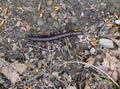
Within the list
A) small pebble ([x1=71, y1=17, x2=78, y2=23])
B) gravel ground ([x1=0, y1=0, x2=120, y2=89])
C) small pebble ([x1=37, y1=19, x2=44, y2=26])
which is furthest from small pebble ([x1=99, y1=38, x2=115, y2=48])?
small pebble ([x1=37, y1=19, x2=44, y2=26])

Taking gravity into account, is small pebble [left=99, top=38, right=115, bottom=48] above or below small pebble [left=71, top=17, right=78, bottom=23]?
below

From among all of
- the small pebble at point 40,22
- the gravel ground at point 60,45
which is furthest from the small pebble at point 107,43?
the small pebble at point 40,22

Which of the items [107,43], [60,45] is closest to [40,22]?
[60,45]

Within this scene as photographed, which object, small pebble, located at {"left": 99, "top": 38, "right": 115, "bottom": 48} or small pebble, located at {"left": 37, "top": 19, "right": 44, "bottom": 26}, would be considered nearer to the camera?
small pebble, located at {"left": 99, "top": 38, "right": 115, "bottom": 48}

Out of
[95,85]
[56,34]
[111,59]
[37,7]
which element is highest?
[37,7]

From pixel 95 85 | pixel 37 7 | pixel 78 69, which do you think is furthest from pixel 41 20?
pixel 95 85

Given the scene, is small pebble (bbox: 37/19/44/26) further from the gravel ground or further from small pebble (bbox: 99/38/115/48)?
small pebble (bbox: 99/38/115/48)

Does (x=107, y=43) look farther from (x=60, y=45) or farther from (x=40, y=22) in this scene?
(x=40, y=22)

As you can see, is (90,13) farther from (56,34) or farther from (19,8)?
(19,8)
